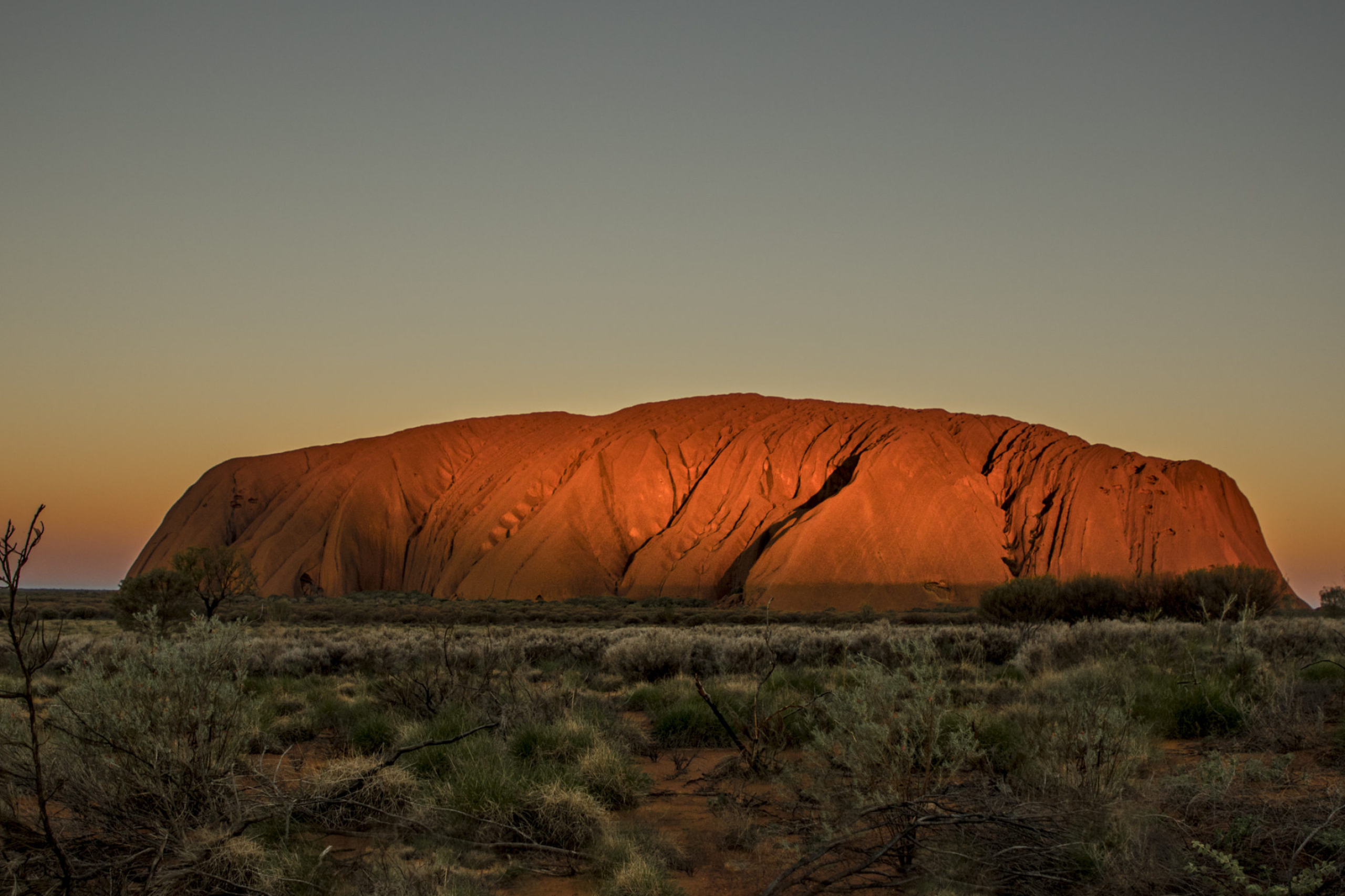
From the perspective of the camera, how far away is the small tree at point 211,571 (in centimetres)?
2802

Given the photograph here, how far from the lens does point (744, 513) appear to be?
5000cm

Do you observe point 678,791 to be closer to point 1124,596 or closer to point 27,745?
point 27,745

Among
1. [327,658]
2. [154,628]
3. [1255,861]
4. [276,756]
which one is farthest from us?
[327,658]

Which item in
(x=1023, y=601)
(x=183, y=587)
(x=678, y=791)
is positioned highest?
(x=183, y=587)

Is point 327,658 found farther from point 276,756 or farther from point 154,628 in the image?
point 154,628

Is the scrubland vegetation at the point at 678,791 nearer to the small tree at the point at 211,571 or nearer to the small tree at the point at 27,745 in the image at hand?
the small tree at the point at 27,745

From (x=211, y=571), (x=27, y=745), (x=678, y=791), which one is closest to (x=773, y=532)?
(x=211, y=571)

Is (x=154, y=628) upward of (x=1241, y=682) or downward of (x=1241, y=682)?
upward

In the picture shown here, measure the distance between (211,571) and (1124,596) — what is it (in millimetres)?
29996

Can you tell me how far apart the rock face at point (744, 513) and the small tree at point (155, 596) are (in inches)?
898

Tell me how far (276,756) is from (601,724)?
9.88ft

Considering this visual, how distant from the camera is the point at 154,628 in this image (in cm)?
616

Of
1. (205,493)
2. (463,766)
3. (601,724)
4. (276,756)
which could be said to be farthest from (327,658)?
(205,493)

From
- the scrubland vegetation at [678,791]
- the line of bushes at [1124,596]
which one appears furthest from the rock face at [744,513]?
the scrubland vegetation at [678,791]
